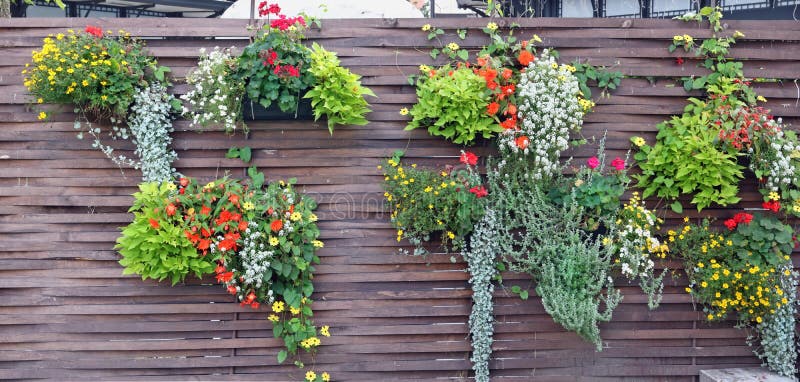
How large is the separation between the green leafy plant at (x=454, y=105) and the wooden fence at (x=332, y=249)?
15 cm

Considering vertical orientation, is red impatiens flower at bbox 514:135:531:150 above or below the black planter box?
below

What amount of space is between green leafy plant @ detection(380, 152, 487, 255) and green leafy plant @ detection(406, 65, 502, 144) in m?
0.16

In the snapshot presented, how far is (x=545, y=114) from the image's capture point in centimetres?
330

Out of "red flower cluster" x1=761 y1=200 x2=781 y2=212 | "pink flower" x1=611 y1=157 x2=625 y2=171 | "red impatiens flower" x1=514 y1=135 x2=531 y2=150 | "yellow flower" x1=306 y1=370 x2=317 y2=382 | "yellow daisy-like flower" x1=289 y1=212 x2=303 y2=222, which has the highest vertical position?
"red impatiens flower" x1=514 y1=135 x2=531 y2=150

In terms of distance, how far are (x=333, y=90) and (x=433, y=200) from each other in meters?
0.78

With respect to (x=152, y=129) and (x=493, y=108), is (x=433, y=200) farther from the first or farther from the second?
(x=152, y=129)

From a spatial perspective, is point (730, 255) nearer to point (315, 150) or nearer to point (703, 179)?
point (703, 179)

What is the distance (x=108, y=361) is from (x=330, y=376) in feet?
4.11

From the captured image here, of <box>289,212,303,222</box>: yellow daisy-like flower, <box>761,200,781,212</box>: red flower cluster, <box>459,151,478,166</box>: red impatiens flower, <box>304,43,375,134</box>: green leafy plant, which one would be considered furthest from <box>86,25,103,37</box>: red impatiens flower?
<box>761,200,781,212</box>: red flower cluster

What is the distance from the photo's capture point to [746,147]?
3.41 m

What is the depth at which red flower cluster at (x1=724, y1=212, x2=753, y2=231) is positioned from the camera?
3.47 meters

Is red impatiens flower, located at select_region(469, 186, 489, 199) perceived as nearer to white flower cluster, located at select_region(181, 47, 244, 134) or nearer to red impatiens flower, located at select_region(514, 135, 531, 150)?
red impatiens flower, located at select_region(514, 135, 531, 150)

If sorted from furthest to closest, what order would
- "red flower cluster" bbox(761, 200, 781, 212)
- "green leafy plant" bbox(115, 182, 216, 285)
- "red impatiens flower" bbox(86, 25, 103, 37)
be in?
1. "red flower cluster" bbox(761, 200, 781, 212)
2. "red impatiens flower" bbox(86, 25, 103, 37)
3. "green leafy plant" bbox(115, 182, 216, 285)

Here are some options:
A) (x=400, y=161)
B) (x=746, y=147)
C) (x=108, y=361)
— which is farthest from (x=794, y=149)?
(x=108, y=361)
